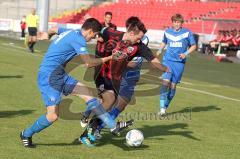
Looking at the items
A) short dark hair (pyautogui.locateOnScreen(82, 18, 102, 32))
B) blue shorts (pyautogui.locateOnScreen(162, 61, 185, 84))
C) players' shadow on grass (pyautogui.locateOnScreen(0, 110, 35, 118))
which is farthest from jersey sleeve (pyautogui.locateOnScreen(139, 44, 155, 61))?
blue shorts (pyautogui.locateOnScreen(162, 61, 185, 84))

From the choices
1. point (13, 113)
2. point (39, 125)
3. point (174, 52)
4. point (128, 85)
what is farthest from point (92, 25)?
point (174, 52)

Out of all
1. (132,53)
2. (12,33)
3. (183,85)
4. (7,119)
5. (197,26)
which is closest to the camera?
(132,53)

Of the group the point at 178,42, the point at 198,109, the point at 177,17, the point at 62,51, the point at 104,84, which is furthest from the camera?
the point at 198,109

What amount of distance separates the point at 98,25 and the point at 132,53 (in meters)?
1.15

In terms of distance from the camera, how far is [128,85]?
380 inches

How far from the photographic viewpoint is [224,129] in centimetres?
1057

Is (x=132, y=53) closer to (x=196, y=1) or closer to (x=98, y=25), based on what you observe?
(x=98, y=25)

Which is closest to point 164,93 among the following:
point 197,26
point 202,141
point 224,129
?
point 224,129

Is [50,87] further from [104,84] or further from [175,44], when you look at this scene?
[175,44]

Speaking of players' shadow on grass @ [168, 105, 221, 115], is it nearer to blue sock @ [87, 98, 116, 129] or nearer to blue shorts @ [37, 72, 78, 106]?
blue sock @ [87, 98, 116, 129]

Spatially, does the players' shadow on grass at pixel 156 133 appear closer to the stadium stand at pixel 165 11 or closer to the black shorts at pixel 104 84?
the black shorts at pixel 104 84

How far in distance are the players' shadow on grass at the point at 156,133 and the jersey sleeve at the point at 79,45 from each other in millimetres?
1682

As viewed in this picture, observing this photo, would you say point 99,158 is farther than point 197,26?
No

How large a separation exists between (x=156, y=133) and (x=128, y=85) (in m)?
0.99
